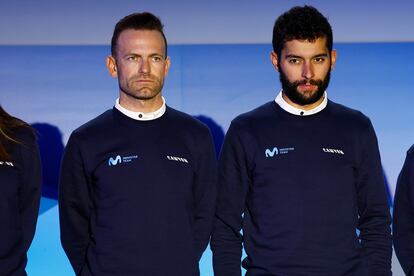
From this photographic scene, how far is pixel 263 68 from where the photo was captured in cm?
356

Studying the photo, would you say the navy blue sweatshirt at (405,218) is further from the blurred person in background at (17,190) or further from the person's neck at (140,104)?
the blurred person in background at (17,190)

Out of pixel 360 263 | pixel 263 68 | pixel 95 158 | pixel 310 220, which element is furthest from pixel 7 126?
pixel 263 68

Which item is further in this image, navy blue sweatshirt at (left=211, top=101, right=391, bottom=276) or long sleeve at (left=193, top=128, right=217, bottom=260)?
long sleeve at (left=193, top=128, right=217, bottom=260)

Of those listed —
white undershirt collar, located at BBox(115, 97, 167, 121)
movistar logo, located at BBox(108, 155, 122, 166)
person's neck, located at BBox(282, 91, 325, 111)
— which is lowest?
movistar logo, located at BBox(108, 155, 122, 166)

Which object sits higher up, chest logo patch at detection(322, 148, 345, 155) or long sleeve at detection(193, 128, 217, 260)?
chest logo patch at detection(322, 148, 345, 155)

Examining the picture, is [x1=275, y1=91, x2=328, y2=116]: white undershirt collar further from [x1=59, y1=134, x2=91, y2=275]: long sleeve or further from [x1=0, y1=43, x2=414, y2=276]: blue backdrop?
[x1=0, y1=43, x2=414, y2=276]: blue backdrop

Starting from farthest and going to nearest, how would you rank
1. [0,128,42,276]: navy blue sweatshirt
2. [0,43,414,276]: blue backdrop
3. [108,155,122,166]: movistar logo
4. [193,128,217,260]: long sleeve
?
[0,43,414,276]: blue backdrop → [193,128,217,260]: long sleeve → [108,155,122,166]: movistar logo → [0,128,42,276]: navy blue sweatshirt

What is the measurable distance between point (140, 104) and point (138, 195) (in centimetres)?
32

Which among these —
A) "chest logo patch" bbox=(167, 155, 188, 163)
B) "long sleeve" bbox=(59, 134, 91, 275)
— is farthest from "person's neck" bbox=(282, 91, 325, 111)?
"long sleeve" bbox=(59, 134, 91, 275)

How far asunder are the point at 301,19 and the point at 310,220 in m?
0.70

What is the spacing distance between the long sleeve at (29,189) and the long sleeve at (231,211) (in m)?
0.63

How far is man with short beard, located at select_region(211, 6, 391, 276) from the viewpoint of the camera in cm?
231

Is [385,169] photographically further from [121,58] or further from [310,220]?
[121,58]

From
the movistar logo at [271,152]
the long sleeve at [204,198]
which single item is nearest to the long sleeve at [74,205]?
the long sleeve at [204,198]
